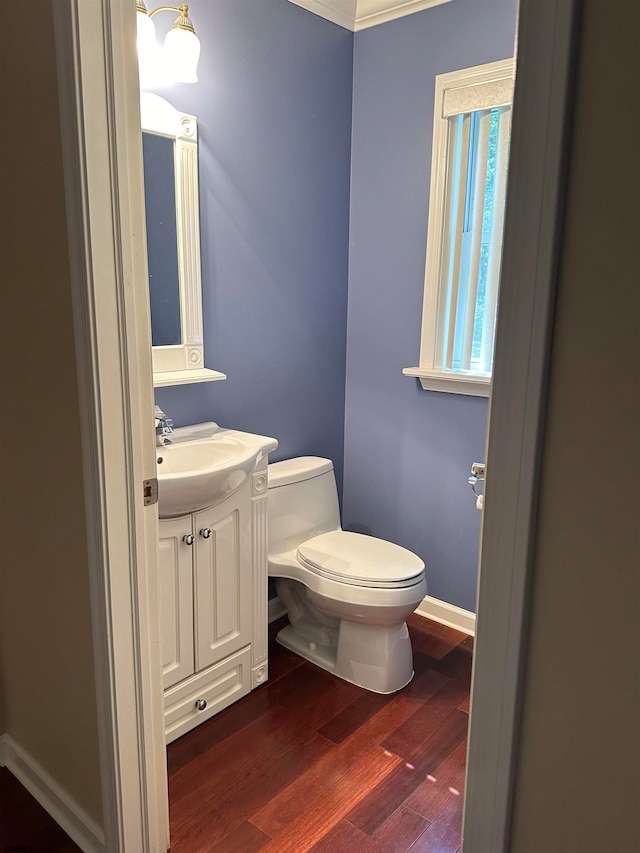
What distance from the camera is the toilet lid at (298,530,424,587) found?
2.16 metres

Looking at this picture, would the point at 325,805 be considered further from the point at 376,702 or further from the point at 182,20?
the point at 182,20

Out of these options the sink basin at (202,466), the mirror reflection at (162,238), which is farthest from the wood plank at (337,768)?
the mirror reflection at (162,238)

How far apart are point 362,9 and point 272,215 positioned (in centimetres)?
89

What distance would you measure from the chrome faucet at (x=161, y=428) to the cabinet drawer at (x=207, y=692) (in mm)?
741

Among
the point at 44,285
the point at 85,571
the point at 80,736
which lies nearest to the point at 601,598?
the point at 85,571

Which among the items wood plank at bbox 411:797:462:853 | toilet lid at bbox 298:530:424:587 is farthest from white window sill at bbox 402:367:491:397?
wood plank at bbox 411:797:462:853

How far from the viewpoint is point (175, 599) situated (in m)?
1.91

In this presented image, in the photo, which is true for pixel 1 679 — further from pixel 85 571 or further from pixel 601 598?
pixel 601 598

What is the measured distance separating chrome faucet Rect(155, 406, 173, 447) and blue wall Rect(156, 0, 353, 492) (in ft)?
0.41

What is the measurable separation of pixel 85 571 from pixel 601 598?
3.39 ft

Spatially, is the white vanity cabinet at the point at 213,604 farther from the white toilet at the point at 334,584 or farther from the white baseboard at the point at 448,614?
the white baseboard at the point at 448,614

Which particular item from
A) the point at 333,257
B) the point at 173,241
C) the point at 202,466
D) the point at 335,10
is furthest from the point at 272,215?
the point at 202,466

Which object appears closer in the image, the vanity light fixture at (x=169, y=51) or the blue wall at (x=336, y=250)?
the vanity light fixture at (x=169, y=51)

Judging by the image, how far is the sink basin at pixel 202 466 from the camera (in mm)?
1743
